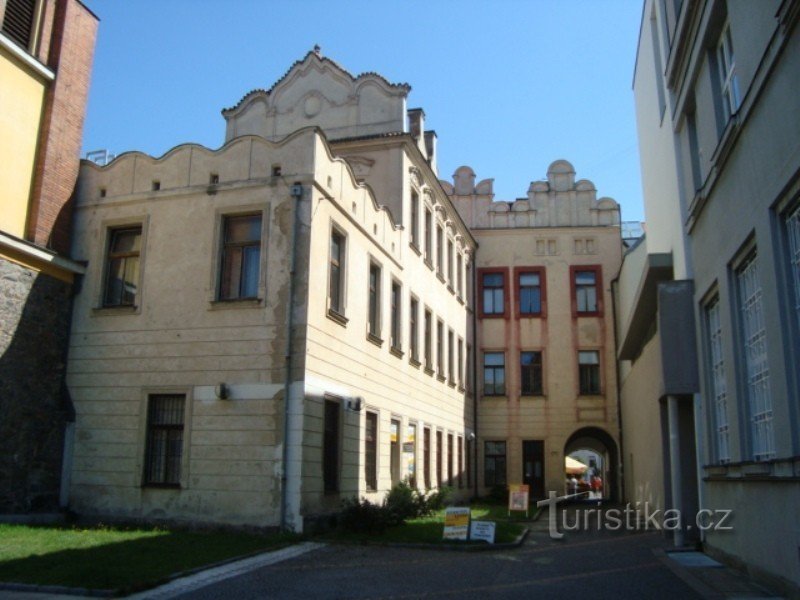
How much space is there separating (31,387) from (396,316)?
10313 mm

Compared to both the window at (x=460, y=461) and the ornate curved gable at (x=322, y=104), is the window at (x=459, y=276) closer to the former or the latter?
the window at (x=460, y=461)

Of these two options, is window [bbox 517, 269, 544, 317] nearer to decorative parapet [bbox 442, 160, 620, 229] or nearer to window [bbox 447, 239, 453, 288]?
decorative parapet [bbox 442, 160, 620, 229]

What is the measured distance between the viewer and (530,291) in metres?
35.3

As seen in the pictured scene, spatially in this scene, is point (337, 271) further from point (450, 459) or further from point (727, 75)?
point (450, 459)

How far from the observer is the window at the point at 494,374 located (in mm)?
34500

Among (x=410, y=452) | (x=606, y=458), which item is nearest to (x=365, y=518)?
(x=410, y=452)

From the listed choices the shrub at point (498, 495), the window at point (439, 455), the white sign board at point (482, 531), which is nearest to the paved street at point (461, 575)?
the white sign board at point (482, 531)

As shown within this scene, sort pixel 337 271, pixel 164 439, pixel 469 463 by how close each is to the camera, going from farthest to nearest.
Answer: pixel 469 463
pixel 337 271
pixel 164 439

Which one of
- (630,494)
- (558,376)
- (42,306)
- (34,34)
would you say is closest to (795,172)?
(42,306)

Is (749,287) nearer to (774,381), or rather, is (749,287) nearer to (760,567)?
(774,381)

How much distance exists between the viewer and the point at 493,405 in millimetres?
34219

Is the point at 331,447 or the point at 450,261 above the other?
the point at 450,261

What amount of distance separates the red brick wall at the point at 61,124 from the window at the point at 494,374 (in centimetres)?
2078

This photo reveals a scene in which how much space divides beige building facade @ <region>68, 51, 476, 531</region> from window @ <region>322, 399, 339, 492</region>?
0.04 meters
